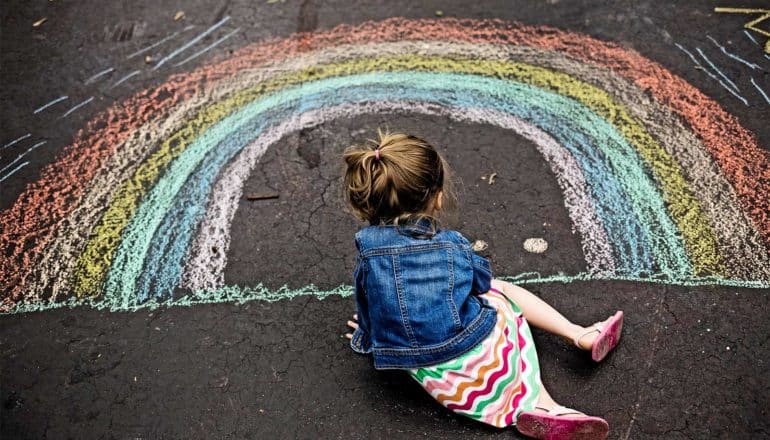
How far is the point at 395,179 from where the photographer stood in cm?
201

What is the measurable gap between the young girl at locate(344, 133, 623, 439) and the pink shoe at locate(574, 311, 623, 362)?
0.02m

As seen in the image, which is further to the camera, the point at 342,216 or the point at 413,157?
the point at 342,216

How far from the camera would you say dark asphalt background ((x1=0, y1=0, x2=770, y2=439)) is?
7.77 feet

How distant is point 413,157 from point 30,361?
1783mm

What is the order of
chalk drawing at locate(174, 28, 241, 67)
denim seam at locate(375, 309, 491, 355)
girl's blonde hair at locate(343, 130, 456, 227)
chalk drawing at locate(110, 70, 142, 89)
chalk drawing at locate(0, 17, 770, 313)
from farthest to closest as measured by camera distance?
chalk drawing at locate(174, 28, 241, 67), chalk drawing at locate(110, 70, 142, 89), chalk drawing at locate(0, 17, 770, 313), denim seam at locate(375, 309, 491, 355), girl's blonde hair at locate(343, 130, 456, 227)

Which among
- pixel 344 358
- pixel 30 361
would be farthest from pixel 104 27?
pixel 344 358

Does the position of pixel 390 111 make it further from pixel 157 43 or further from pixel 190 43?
pixel 157 43

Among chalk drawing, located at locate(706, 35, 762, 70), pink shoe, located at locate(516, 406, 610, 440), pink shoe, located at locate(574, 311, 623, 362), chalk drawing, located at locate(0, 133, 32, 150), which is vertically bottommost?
pink shoe, located at locate(516, 406, 610, 440)

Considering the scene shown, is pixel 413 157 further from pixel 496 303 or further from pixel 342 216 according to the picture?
pixel 342 216

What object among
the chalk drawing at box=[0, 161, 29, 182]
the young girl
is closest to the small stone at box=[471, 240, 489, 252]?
the young girl

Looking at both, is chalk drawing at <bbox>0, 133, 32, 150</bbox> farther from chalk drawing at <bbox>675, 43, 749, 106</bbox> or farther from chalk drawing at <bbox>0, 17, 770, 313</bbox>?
chalk drawing at <bbox>675, 43, 749, 106</bbox>

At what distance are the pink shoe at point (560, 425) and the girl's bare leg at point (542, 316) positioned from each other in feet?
0.95

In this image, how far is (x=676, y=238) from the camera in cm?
279

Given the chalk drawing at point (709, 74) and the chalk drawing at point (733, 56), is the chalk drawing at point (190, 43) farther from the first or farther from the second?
the chalk drawing at point (733, 56)
